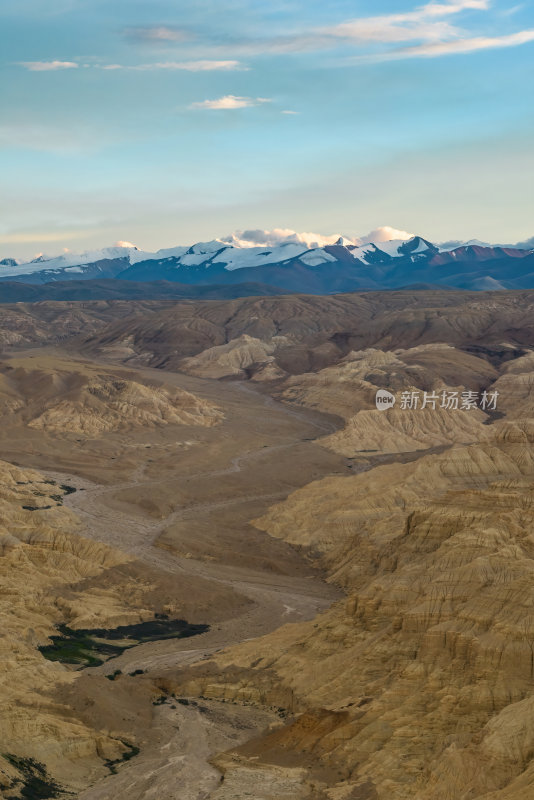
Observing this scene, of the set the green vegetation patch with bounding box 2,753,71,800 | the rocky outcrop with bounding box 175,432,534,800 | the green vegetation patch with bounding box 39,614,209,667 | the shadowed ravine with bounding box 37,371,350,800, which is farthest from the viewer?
the green vegetation patch with bounding box 39,614,209,667

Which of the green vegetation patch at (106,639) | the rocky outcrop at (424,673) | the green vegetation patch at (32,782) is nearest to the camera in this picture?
the rocky outcrop at (424,673)

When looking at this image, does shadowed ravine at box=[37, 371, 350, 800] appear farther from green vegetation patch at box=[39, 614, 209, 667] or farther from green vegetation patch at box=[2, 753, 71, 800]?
green vegetation patch at box=[2, 753, 71, 800]

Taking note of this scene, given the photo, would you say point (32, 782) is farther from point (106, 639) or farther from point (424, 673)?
point (106, 639)

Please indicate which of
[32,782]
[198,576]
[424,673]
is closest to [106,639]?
[198,576]

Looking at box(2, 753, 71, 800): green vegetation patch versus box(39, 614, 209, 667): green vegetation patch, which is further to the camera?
box(39, 614, 209, 667): green vegetation patch

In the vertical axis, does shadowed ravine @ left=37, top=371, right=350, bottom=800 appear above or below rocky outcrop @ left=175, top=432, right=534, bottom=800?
below

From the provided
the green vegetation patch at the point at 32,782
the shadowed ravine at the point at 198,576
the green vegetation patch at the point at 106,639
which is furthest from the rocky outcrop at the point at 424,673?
the green vegetation patch at the point at 106,639

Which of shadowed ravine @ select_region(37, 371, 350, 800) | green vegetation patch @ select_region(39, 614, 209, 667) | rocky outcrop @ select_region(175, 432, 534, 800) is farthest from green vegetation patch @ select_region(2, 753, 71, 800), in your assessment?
green vegetation patch @ select_region(39, 614, 209, 667)

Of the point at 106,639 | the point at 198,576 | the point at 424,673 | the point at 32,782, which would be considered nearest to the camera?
the point at 32,782

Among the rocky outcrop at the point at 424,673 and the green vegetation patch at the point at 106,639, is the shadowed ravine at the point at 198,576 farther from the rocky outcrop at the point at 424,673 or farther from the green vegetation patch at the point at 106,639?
the rocky outcrop at the point at 424,673
